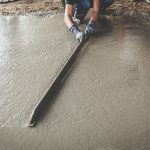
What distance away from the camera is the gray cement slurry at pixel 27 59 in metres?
3.03

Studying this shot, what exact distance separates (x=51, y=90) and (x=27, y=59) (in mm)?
880

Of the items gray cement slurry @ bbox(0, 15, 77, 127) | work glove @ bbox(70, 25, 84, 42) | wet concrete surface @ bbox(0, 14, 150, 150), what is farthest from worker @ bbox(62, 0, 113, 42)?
wet concrete surface @ bbox(0, 14, 150, 150)

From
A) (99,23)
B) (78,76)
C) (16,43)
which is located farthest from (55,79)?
(99,23)

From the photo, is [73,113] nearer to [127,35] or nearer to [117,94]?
[117,94]

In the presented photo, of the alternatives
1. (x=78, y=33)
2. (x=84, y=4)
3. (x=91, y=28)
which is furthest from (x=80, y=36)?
(x=84, y=4)

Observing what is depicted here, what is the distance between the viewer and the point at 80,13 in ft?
16.2

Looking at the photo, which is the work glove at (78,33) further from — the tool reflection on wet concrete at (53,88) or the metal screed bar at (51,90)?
the metal screed bar at (51,90)

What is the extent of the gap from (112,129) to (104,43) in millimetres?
1819

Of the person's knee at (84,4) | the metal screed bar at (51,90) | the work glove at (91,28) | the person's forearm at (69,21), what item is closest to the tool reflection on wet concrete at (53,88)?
the metal screed bar at (51,90)

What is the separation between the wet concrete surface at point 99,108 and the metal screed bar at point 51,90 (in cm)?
6

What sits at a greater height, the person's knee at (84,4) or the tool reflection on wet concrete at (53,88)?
the person's knee at (84,4)

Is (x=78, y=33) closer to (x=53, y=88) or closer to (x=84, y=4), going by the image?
(x=84, y=4)

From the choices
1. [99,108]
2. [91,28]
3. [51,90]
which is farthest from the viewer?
[91,28]

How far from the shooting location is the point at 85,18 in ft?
16.9
